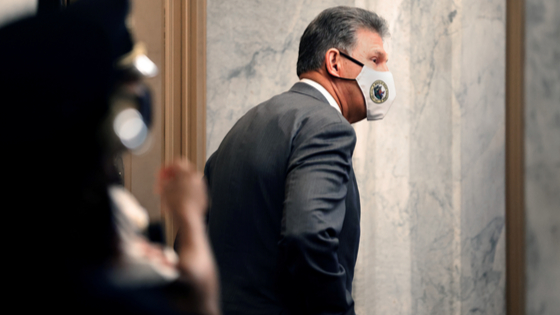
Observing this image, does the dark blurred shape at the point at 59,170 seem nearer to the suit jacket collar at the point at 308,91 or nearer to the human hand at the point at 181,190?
the human hand at the point at 181,190

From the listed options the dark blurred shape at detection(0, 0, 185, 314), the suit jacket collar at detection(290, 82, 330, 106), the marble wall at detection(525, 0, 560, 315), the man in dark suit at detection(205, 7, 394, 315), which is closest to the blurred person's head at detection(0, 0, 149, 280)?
the dark blurred shape at detection(0, 0, 185, 314)

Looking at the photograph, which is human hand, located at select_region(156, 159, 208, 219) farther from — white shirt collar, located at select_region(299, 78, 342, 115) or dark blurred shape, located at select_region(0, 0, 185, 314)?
white shirt collar, located at select_region(299, 78, 342, 115)

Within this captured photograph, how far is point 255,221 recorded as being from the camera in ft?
3.32

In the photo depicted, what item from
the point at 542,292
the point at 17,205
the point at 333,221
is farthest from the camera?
the point at 542,292

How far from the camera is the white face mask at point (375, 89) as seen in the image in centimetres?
152

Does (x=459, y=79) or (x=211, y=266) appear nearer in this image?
(x=211, y=266)

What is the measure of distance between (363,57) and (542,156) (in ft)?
4.42

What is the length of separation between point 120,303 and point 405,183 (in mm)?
2388

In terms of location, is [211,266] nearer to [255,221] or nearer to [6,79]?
[6,79]

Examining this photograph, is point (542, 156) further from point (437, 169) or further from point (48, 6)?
point (48, 6)

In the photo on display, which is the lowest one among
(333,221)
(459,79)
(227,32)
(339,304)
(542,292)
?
(542,292)

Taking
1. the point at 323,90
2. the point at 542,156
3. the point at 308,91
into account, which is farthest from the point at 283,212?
the point at 542,156

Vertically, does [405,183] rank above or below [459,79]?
below

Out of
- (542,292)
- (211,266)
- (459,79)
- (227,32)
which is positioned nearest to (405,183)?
(459,79)
